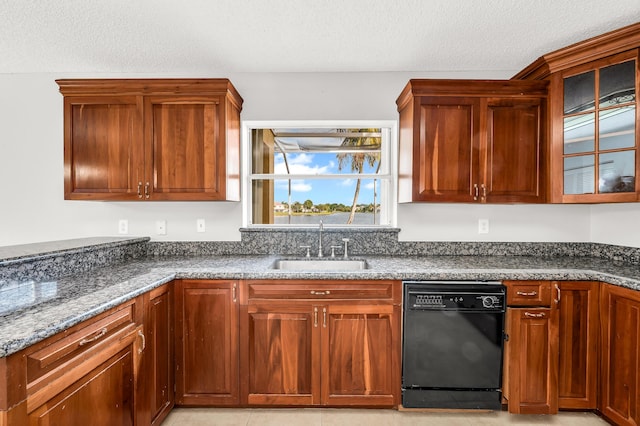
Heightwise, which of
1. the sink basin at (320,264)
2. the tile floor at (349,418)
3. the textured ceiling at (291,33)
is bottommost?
the tile floor at (349,418)

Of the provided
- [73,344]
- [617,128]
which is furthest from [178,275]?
[617,128]

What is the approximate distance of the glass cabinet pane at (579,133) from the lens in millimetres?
2096

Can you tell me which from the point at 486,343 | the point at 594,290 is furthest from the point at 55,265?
the point at 594,290

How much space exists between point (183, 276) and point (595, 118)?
282 centimetres

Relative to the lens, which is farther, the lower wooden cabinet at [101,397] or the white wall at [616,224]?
the white wall at [616,224]

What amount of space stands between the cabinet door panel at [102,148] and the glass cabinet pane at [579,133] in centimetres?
296

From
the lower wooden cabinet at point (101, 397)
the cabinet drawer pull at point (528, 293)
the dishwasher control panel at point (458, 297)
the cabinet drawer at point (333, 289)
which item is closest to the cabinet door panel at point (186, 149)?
the cabinet drawer at point (333, 289)

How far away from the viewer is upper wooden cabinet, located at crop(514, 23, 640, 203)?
76.9 inches

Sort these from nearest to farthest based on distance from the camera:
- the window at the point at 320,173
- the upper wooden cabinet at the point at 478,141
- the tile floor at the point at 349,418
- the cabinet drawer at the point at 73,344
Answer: the cabinet drawer at the point at 73,344 → the tile floor at the point at 349,418 → the upper wooden cabinet at the point at 478,141 → the window at the point at 320,173

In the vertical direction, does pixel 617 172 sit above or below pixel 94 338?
above

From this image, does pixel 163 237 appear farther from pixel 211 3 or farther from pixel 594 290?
pixel 594 290

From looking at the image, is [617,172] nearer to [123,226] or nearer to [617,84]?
[617,84]

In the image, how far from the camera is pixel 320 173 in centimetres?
280

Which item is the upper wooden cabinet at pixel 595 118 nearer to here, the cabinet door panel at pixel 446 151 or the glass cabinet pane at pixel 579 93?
the glass cabinet pane at pixel 579 93
